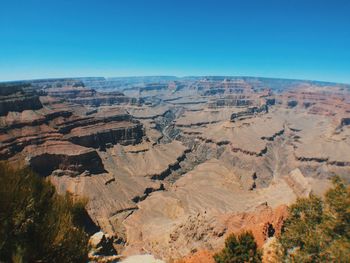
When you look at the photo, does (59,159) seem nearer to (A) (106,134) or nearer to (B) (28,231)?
(A) (106,134)

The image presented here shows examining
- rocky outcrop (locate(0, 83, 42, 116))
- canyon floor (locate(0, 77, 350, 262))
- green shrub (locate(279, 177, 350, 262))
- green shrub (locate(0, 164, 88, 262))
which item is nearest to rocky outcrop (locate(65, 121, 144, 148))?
canyon floor (locate(0, 77, 350, 262))

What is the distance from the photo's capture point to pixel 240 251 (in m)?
25.7

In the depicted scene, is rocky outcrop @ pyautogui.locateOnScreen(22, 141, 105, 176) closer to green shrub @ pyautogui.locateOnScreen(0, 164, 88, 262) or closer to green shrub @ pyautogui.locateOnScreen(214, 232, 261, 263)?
green shrub @ pyautogui.locateOnScreen(214, 232, 261, 263)

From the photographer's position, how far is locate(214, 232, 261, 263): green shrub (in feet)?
83.0

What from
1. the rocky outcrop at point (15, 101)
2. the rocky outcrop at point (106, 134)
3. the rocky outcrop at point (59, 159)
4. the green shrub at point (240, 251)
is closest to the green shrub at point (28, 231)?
the green shrub at point (240, 251)

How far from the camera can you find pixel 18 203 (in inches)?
670

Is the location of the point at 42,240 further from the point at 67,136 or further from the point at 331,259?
the point at 67,136

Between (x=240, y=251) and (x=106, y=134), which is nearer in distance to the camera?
(x=240, y=251)

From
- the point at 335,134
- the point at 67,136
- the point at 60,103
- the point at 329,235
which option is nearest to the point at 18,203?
the point at 329,235

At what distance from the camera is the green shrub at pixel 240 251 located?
25.3 m

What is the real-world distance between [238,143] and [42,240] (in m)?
162

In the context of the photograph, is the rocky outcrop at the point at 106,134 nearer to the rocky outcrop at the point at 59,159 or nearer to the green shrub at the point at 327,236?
the rocky outcrop at the point at 59,159

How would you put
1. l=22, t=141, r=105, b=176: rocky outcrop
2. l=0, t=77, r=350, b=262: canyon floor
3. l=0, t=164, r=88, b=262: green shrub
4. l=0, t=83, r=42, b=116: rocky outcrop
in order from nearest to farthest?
l=0, t=164, r=88, b=262: green shrub → l=0, t=77, r=350, b=262: canyon floor → l=22, t=141, r=105, b=176: rocky outcrop → l=0, t=83, r=42, b=116: rocky outcrop

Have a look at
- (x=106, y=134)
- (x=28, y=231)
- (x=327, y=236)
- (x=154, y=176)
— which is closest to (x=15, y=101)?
(x=106, y=134)
